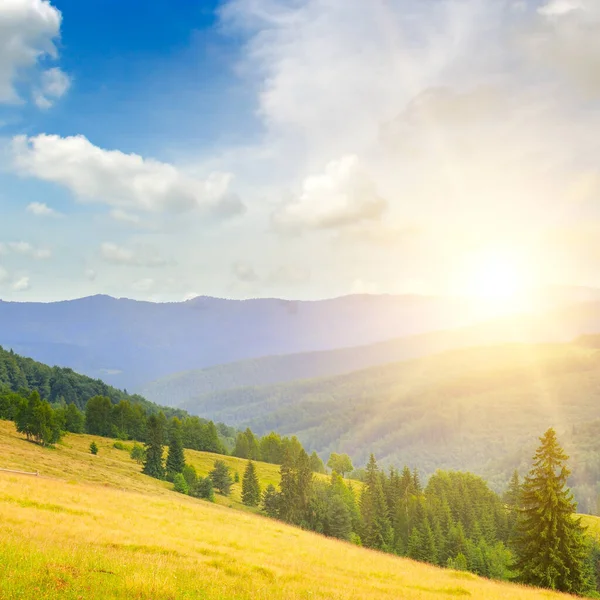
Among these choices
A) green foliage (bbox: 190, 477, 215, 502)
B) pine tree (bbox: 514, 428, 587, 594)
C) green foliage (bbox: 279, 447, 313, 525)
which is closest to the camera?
pine tree (bbox: 514, 428, 587, 594)

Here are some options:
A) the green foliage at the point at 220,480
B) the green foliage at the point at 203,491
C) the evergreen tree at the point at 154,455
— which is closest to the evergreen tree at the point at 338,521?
the green foliage at the point at 203,491

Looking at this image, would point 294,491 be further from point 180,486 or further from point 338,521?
point 180,486

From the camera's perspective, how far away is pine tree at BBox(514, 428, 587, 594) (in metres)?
35.0

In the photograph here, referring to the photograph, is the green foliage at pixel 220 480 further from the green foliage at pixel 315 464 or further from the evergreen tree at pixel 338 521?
the green foliage at pixel 315 464

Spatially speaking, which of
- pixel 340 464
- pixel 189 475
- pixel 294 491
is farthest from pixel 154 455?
pixel 340 464

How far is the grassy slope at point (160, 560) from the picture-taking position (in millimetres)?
12914

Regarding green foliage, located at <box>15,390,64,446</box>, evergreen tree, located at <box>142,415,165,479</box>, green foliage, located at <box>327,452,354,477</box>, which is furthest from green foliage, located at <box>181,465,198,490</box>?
green foliage, located at <box>327,452,354,477</box>

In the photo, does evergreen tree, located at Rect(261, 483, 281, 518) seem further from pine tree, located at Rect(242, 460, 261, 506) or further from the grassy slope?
the grassy slope

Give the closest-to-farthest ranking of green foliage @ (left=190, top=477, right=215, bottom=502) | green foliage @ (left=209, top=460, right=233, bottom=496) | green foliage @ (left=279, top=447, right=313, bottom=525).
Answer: green foliage @ (left=190, top=477, right=215, bottom=502) → green foliage @ (left=279, top=447, right=313, bottom=525) → green foliage @ (left=209, top=460, right=233, bottom=496)

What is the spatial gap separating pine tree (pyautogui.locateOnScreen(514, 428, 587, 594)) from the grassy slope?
18.3 ft

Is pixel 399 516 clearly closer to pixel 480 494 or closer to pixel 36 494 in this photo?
pixel 480 494

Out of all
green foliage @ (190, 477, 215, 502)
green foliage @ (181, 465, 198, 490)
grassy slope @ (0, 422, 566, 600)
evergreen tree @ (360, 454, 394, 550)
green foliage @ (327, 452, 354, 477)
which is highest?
grassy slope @ (0, 422, 566, 600)

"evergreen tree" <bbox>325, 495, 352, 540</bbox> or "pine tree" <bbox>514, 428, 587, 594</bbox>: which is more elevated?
"pine tree" <bbox>514, 428, 587, 594</bbox>

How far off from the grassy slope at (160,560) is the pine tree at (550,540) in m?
5.59
